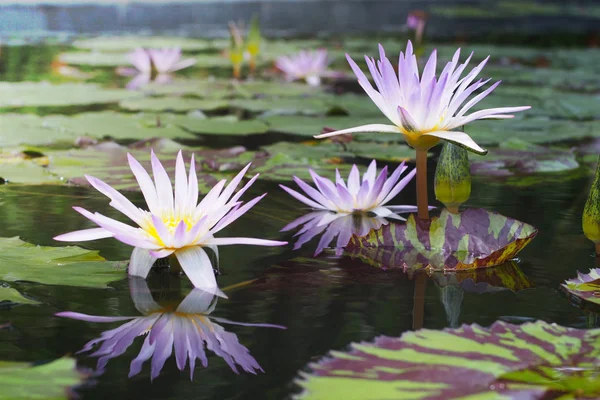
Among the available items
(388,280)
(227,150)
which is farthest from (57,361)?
(227,150)

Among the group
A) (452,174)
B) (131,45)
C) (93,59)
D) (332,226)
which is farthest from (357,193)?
(131,45)

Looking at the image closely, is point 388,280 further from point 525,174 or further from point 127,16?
point 127,16

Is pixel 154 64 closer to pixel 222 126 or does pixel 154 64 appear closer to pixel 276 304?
pixel 222 126

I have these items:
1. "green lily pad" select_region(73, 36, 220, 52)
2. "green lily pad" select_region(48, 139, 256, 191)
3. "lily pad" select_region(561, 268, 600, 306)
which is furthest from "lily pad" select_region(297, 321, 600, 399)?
"green lily pad" select_region(73, 36, 220, 52)

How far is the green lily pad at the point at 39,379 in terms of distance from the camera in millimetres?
897

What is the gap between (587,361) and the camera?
984 mm

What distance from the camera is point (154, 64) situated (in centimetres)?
492

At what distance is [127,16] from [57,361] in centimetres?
1097

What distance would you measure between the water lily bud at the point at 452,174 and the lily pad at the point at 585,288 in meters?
0.32

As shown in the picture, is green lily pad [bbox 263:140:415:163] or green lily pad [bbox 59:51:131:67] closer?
green lily pad [bbox 263:140:415:163]

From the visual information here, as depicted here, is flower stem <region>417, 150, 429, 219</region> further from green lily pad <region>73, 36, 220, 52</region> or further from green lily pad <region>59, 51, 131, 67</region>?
green lily pad <region>73, 36, 220, 52</region>

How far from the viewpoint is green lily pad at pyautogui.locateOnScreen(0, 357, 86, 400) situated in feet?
2.94

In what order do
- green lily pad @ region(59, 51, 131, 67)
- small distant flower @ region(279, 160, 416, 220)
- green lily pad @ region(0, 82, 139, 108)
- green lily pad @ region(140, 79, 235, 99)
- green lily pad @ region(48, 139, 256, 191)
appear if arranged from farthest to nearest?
green lily pad @ region(59, 51, 131, 67) < green lily pad @ region(140, 79, 235, 99) < green lily pad @ region(0, 82, 139, 108) < green lily pad @ region(48, 139, 256, 191) < small distant flower @ region(279, 160, 416, 220)

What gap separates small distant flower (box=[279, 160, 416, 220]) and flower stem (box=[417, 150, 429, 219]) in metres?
0.16
